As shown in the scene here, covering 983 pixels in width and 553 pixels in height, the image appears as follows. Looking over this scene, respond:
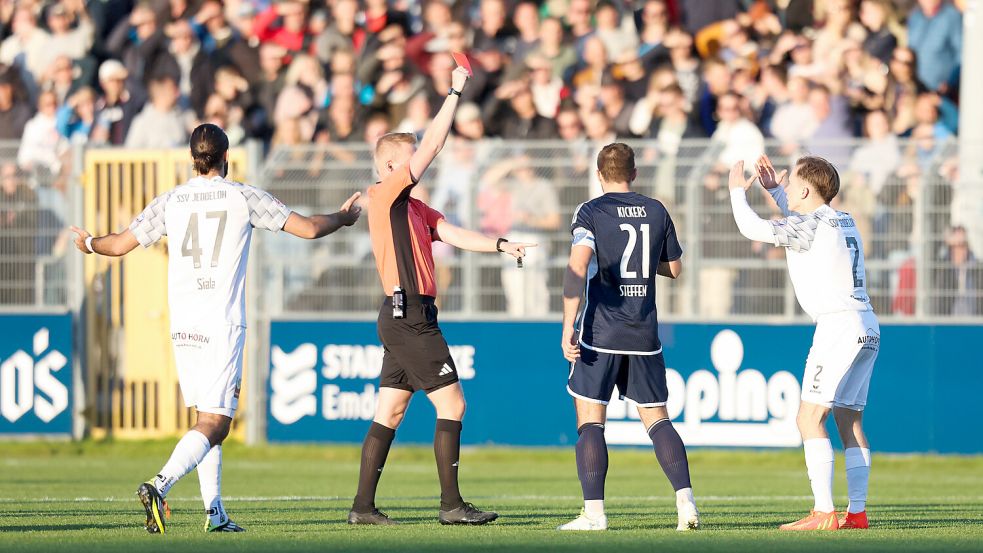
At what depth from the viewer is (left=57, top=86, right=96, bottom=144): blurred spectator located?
21016 millimetres

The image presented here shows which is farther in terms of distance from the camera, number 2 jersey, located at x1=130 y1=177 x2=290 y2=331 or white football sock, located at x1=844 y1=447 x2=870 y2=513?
white football sock, located at x1=844 y1=447 x2=870 y2=513

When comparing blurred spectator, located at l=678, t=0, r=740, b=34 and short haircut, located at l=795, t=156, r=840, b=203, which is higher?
blurred spectator, located at l=678, t=0, r=740, b=34

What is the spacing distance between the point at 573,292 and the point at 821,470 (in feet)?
5.61

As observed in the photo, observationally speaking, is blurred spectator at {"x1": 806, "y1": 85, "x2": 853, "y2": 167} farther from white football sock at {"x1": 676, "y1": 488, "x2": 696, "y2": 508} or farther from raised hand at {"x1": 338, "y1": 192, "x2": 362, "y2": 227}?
raised hand at {"x1": 338, "y1": 192, "x2": 362, "y2": 227}

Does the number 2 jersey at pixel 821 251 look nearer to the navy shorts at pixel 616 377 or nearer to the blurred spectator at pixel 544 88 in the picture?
the navy shorts at pixel 616 377

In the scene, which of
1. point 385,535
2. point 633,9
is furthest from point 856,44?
point 385,535

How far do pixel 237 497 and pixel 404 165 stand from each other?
3.81m

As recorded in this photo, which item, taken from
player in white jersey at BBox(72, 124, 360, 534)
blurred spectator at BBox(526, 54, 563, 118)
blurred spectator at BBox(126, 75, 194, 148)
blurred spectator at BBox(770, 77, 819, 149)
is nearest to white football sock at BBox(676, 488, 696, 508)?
player in white jersey at BBox(72, 124, 360, 534)

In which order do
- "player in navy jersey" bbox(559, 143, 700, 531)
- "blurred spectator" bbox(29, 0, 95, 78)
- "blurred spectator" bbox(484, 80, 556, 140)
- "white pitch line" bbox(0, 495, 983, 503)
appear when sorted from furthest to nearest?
"blurred spectator" bbox(29, 0, 95, 78) < "blurred spectator" bbox(484, 80, 556, 140) < "white pitch line" bbox(0, 495, 983, 503) < "player in navy jersey" bbox(559, 143, 700, 531)

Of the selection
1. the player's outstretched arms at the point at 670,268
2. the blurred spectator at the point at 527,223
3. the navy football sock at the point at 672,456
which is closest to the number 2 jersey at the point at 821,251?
the player's outstretched arms at the point at 670,268

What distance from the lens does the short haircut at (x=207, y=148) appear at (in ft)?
30.9

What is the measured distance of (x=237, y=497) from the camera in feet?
41.0

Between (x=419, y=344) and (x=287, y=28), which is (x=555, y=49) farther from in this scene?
(x=419, y=344)

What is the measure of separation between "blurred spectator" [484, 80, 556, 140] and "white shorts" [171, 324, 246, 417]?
30.2 feet
